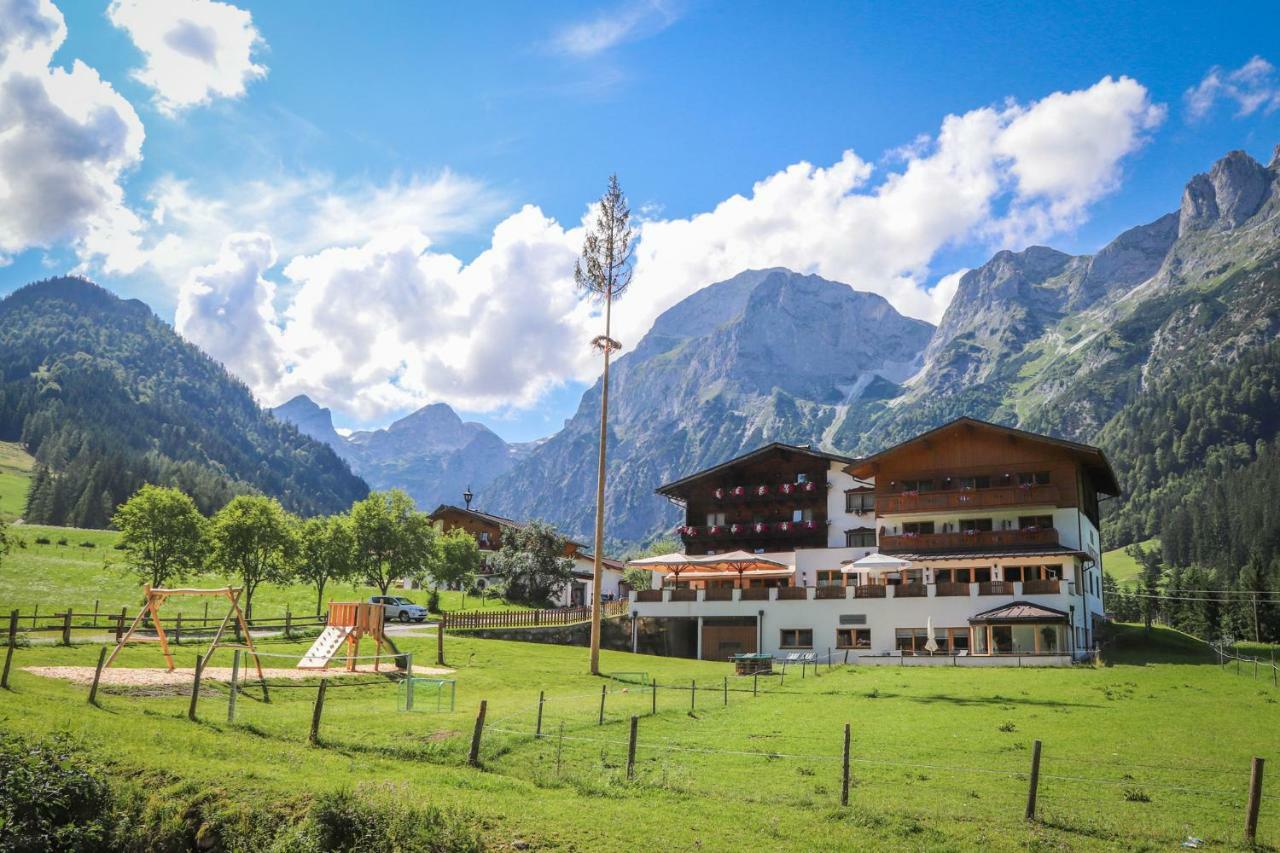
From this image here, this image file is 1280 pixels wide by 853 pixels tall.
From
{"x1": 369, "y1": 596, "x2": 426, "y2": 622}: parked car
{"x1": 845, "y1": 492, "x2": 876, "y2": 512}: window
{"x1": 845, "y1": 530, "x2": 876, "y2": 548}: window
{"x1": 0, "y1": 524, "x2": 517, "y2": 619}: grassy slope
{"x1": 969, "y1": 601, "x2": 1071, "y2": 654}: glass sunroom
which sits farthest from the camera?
{"x1": 845, "y1": 492, "x2": 876, "y2": 512}: window

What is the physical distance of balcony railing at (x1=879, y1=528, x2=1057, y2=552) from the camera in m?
55.6

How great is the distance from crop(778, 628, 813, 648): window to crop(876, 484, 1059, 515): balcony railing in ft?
35.5

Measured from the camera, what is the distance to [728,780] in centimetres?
1783

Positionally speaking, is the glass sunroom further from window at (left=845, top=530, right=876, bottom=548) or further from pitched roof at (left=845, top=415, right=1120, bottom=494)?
window at (left=845, top=530, right=876, bottom=548)

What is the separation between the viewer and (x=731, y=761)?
1966 cm

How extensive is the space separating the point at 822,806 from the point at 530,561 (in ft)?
214

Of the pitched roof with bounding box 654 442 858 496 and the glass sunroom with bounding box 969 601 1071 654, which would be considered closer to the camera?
the glass sunroom with bounding box 969 601 1071 654

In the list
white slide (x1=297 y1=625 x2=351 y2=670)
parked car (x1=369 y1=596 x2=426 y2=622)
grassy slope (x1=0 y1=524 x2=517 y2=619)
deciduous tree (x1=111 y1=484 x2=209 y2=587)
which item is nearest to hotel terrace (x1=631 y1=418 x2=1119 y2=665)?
parked car (x1=369 y1=596 x2=426 y2=622)

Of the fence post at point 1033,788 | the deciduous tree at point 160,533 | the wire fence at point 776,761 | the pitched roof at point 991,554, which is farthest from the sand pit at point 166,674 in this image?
the pitched roof at point 991,554

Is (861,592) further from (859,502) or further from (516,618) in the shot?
(516,618)

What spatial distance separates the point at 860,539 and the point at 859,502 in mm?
2917

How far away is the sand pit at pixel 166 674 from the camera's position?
26.9 m

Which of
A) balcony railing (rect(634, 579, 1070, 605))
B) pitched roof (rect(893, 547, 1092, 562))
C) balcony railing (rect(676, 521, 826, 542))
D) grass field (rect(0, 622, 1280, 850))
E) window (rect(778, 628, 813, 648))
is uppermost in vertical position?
balcony railing (rect(676, 521, 826, 542))

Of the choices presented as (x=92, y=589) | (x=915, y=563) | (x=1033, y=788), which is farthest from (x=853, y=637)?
(x=92, y=589)
